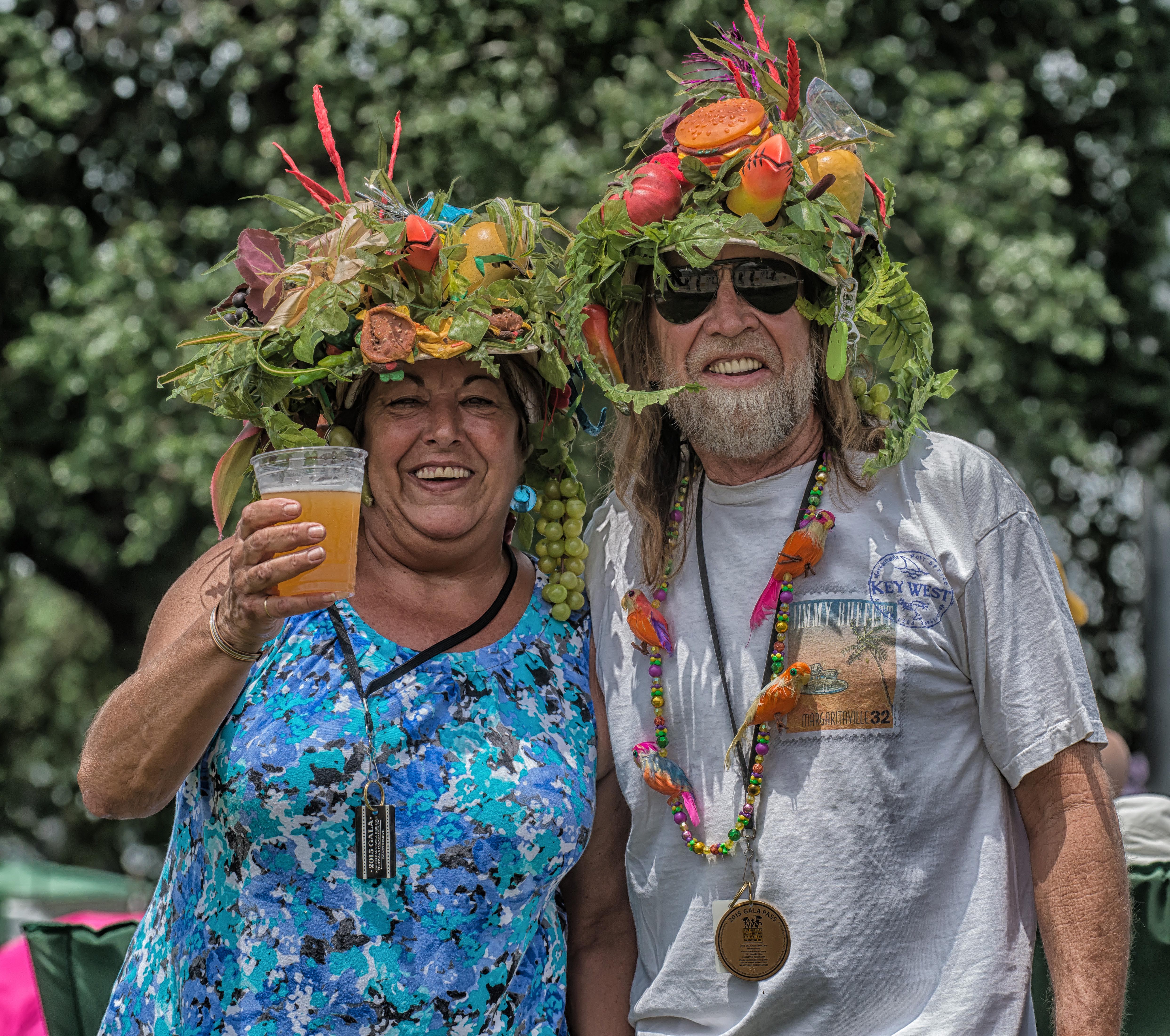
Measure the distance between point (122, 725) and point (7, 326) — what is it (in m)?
6.29

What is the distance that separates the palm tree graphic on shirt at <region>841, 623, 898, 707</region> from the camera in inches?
105

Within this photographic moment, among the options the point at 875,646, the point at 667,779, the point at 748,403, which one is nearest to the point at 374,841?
the point at 667,779

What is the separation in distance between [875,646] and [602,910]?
92cm

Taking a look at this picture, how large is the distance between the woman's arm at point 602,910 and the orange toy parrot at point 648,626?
0.23m

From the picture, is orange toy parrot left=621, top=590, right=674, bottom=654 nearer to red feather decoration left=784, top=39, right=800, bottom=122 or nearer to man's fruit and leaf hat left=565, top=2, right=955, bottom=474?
man's fruit and leaf hat left=565, top=2, right=955, bottom=474

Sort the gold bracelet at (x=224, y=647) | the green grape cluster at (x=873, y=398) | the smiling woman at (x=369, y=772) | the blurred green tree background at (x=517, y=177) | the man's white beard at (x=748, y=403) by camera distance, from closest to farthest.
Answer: the gold bracelet at (x=224, y=647), the smiling woman at (x=369, y=772), the man's white beard at (x=748, y=403), the green grape cluster at (x=873, y=398), the blurred green tree background at (x=517, y=177)

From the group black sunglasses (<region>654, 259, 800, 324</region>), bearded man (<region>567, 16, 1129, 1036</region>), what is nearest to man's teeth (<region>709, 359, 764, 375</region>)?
bearded man (<region>567, 16, 1129, 1036</region>)

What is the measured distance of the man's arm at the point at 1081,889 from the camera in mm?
2469

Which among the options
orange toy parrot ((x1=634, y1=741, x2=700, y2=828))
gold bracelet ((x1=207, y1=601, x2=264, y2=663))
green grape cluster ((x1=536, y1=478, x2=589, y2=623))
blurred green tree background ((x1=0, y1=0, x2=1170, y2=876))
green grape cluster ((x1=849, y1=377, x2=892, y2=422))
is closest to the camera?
gold bracelet ((x1=207, y1=601, x2=264, y2=663))

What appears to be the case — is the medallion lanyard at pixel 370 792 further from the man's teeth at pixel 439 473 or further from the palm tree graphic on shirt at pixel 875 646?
the palm tree graphic on shirt at pixel 875 646

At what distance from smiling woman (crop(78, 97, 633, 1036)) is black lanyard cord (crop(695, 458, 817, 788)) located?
0.34 meters

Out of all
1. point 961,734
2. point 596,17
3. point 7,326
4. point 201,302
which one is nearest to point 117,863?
point 7,326

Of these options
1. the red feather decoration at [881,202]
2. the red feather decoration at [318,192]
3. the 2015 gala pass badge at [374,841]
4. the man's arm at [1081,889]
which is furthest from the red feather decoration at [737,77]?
the 2015 gala pass badge at [374,841]

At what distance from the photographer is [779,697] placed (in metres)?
2.66
